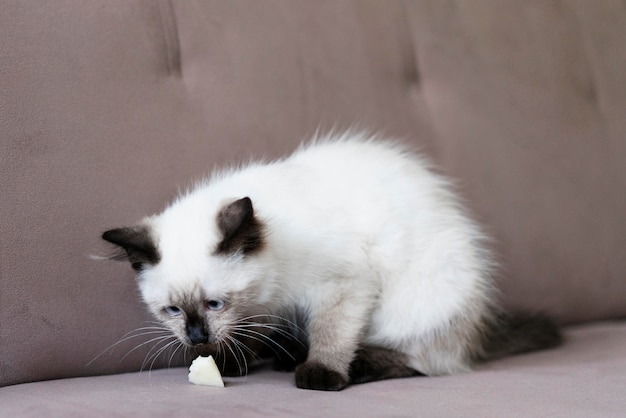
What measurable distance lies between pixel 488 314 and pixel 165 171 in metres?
0.97

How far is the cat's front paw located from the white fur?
76 millimetres

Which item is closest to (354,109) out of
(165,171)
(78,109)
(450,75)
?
(450,75)

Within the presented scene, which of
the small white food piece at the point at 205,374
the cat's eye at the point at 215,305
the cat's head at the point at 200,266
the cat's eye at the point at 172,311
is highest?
the cat's head at the point at 200,266

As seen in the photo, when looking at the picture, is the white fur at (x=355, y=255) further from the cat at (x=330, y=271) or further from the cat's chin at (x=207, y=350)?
the cat's chin at (x=207, y=350)

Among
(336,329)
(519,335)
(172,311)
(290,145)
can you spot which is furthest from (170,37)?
(519,335)

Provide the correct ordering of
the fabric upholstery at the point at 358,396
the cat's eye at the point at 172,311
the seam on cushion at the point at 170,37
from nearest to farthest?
1. the fabric upholstery at the point at 358,396
2. the cat's eye at the point at 172,311
3. the seam on cushion at the point at 170,37

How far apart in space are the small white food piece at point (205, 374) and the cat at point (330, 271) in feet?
0.23

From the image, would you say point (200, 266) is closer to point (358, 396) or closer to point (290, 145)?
point (358, 396)

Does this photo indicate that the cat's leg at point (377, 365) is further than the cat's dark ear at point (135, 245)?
Yes

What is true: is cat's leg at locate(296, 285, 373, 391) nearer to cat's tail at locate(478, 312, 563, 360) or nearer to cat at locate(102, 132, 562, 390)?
cat at locate(102, 132, 562, 390)

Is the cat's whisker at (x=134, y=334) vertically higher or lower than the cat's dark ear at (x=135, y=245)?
lower

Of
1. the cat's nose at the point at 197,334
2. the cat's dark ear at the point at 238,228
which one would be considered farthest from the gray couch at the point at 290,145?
the cat's dark ear at the point at 238,228

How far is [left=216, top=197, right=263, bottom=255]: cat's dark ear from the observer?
157 centimetres

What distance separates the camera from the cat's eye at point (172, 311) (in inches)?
64.3
